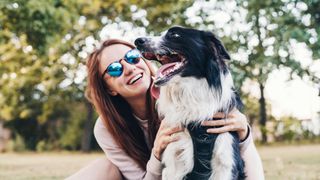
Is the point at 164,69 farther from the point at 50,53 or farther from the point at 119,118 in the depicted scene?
the point at 50,53

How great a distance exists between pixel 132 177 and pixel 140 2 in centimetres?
980

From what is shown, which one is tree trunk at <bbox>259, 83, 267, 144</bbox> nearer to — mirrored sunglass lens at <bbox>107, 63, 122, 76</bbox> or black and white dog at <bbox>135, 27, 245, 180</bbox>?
mirrored sunglass lens at <bbox>107, 63, 122, 76</bbox>

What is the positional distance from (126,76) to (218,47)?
825mm

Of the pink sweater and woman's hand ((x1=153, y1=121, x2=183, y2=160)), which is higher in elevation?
woman's hand ((x1=153, y1=121, x2=183, y2=160))

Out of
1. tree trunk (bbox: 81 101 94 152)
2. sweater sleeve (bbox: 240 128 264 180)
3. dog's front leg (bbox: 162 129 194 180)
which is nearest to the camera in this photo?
dog's front leg (bbox: 162 129 194 180)

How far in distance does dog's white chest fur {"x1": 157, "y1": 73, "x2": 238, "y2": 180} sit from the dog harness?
0.03 m

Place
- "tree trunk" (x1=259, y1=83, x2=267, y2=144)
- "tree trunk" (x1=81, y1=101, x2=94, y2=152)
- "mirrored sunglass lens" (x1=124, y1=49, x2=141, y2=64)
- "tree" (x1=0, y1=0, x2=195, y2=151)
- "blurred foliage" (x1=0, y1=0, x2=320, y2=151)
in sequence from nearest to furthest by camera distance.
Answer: "mirrored sunglass lens" (x1=124, y1=49, x2=141, y2=64)
"blurred foliage" (x1=0, y1=0, x2=320, y2=151)
"tree" (x1=0, y1=0, x2=195, y2=151)
"tree trunk" (x1=259, y1=83, x2=267, y2=144)
"tree trunk" (x1=81, y1=101, x2=94, y2=152)

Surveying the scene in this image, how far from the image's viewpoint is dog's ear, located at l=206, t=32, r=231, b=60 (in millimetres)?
3176

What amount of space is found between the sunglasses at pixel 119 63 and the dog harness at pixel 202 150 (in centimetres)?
76

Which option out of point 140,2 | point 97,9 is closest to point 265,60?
point 140,2

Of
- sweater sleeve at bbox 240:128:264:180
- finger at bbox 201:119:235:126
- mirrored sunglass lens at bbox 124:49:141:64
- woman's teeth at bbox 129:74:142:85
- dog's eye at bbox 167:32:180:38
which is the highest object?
dog's eye at bbox 167:32:180:38

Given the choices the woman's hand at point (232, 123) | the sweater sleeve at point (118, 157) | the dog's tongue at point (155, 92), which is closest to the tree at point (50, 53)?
the sweater sleeve at point (118, 157)

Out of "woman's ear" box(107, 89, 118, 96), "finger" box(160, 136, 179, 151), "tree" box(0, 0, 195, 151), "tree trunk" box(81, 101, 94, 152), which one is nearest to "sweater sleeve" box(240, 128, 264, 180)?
"finger" box(160, 136, 179, 151)

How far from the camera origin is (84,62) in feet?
47.6
